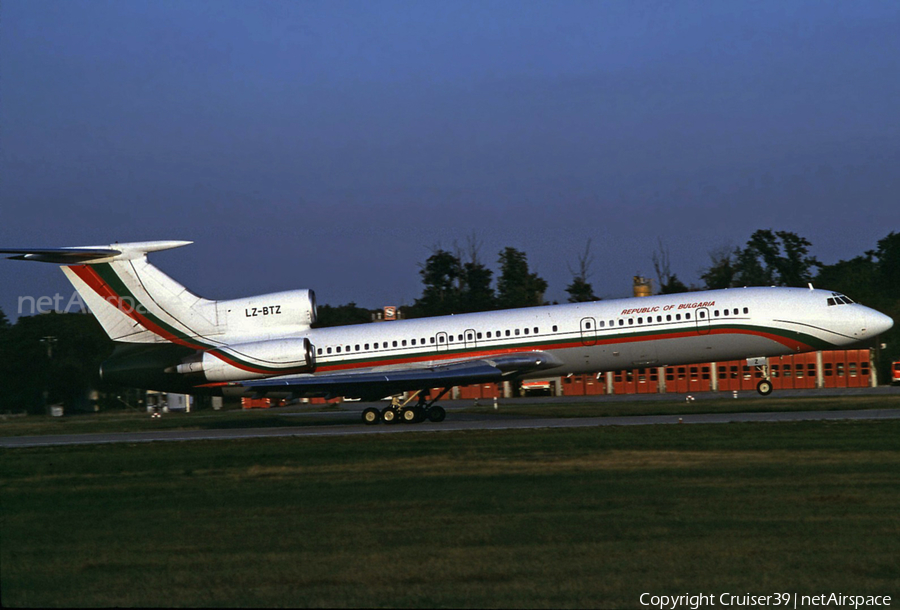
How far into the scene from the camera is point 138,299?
29.1 meters

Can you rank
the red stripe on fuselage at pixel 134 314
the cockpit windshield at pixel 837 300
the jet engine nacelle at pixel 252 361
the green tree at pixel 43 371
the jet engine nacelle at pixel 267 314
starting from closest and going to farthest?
the cockpit windshield at pixel 837 300 < the jet engine nacelle at pixel 252 361 < the red stripe on fuselage at pixel 134 314 < the jet engine nacelle at pixel 267 314 < the green tree at pixel 43 371

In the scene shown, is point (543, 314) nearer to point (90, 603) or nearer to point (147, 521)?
point (147, 521)

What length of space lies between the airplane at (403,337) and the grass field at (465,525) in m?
9.19

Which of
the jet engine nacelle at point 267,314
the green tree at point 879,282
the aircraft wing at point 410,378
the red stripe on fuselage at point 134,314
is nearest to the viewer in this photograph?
the aircraft wing at point 410,378

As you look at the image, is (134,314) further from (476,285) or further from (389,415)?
(476,285)

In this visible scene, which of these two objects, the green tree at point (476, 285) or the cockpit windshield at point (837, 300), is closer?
the cockpit windshield at point (837, 300)

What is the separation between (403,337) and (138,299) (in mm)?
8977

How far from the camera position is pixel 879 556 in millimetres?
8570

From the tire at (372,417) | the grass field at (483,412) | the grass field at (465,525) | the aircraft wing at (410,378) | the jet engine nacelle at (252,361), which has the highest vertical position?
the jet engine nacelle at (252,361)

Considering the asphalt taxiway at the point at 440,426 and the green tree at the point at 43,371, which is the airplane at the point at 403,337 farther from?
the green tree at the point at 43,371

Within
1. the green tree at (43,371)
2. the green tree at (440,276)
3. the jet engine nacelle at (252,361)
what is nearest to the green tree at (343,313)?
the green tree at (440,276)

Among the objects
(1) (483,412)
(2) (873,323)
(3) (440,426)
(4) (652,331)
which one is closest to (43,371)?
(1) (483,412)

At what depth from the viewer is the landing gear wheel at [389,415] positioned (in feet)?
93.2

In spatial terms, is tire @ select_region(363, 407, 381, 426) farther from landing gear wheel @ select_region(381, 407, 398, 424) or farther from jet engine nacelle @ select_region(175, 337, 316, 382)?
jet engine nacelle @ select_region(175, 337, 316, 382)
